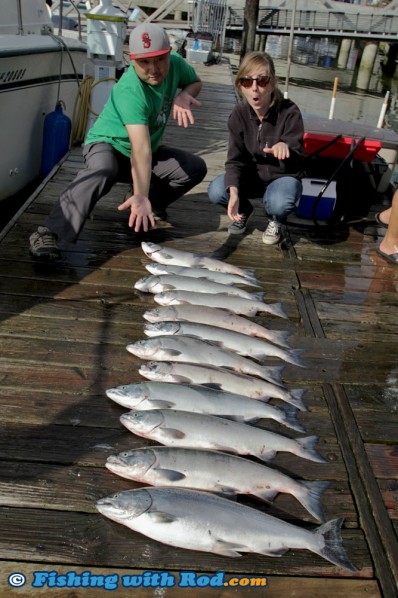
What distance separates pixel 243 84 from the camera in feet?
13.5

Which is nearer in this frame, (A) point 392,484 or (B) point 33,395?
(A) point 392,484

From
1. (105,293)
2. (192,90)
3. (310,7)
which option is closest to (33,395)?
(105,293)

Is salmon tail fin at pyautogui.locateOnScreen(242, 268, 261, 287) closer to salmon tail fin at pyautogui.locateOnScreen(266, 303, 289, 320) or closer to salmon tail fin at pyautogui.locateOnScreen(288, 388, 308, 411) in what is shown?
salmon tail fin at pyautogui.locateOnScreen(266, 303, 289, 320)

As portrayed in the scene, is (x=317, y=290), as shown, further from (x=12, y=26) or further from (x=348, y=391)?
(x=12, y=26)

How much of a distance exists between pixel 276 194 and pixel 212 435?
2.49 meters

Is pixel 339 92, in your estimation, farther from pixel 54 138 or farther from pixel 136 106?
pixel 136 106

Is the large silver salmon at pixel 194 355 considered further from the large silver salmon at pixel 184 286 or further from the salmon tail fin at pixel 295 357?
the large silver salmon at pixel 184 286

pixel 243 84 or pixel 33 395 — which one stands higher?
pixel 243 84

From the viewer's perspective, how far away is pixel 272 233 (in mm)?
4562

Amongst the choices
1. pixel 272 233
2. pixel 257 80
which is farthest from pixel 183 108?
pixel 272 233

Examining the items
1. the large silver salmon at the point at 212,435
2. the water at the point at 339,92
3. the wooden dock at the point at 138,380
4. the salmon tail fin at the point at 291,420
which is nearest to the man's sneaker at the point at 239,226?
the wooden dock at the point at 138,380

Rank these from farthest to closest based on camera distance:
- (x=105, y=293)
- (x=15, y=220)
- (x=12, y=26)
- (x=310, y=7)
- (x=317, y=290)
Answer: (x=310, y=7)
(x=12, y=26)
(x=15, y=220)
(x=317, y=290)
(x=105, y=293)

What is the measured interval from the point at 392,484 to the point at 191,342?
1.26m

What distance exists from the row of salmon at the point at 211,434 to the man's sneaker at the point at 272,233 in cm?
110
